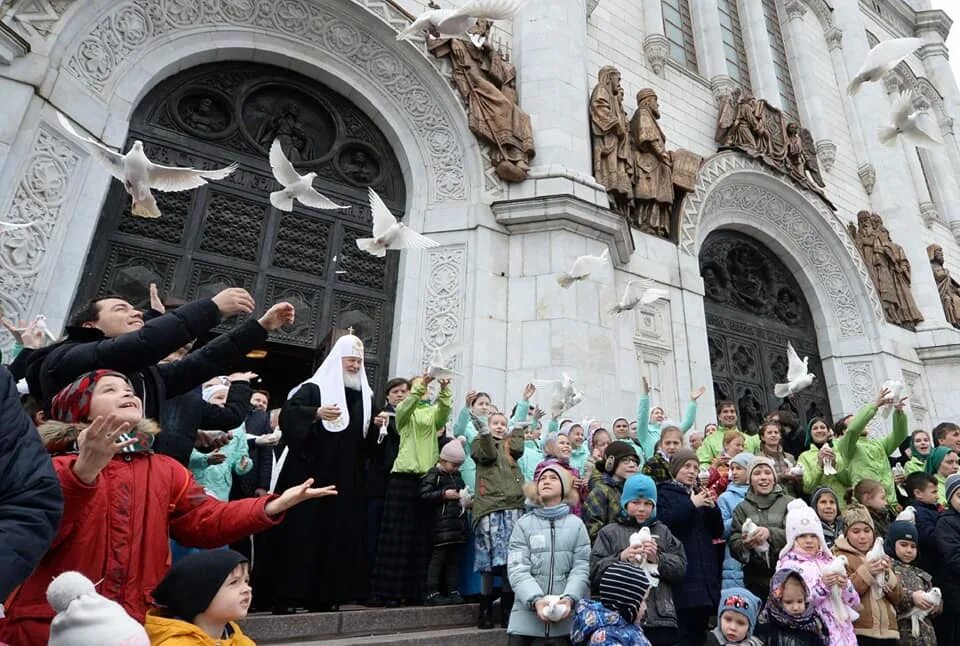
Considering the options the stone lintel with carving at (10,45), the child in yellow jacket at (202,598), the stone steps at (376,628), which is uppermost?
the stone lintel with carving at (10,45)

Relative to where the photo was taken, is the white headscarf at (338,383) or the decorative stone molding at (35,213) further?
the decorative stone molding at (35,213)

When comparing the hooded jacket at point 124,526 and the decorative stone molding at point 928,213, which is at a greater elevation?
the decorative stone molding at point 928,213

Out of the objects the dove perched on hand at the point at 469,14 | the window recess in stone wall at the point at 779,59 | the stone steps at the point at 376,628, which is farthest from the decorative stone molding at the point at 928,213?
the stone steps at the point at 376,628

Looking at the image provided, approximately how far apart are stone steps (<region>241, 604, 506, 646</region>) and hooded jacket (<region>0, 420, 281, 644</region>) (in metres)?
1.56

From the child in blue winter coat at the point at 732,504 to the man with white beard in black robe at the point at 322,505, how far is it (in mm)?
2413

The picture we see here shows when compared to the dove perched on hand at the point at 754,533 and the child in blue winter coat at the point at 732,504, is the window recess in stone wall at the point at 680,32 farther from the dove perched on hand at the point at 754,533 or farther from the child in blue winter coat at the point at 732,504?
the dove perched on hand at the point at 754,533

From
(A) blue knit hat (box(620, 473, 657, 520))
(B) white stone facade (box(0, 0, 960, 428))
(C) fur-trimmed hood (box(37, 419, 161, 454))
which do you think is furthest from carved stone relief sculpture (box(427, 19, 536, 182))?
(C) fur-trimmed hood (box(37, 419, 161, 454))

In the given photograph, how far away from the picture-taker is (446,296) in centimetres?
775

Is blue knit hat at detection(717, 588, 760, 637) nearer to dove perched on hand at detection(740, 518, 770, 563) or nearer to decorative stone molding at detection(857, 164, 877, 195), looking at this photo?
dove perched on hand at detection(740, 518, 770, 563)

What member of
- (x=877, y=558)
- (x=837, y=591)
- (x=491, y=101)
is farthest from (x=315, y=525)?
(x=491, y=101)

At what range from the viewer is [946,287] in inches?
577

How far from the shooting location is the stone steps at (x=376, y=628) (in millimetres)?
3191

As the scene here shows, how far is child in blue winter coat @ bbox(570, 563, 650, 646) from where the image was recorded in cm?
263

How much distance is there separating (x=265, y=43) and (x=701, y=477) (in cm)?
785
